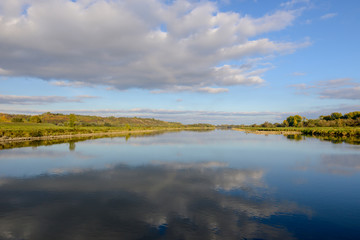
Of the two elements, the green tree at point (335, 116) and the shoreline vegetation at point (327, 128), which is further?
the green tree at point (335, 116)

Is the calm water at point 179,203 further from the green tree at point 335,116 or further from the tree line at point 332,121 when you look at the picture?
the green tree at point 335,116

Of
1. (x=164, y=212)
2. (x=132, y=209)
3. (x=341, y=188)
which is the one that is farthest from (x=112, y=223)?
(x=341, y=188)

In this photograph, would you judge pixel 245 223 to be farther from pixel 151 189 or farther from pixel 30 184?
pixel 30 184

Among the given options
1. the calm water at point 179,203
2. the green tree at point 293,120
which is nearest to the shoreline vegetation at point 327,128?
the green tree at point 293,120

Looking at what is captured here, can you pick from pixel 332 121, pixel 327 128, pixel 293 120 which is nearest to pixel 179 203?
pixel 327 128

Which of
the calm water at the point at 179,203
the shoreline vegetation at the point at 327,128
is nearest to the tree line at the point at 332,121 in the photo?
the shoreline vegetation at the point at 327,128

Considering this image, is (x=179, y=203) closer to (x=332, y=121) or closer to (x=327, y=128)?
(x=327, y=128)

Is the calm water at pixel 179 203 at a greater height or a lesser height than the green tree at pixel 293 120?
lesser

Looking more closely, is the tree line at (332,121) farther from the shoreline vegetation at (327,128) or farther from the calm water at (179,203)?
the calm water at (179,203)

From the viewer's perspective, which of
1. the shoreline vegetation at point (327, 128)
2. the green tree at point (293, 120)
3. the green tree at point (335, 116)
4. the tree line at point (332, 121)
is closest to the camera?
the shoreline vegetation at point (327, 128)

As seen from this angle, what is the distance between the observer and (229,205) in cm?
1051

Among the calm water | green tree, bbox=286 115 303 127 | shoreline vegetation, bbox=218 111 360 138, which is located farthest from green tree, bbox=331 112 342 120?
the calm water

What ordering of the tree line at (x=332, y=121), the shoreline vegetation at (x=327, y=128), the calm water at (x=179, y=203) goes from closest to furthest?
the calm water at (x=179, y=203), the shoreline vegetation at (x=327, y=128), the tree line at (x=332, y=121)

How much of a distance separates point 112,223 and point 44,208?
162 inches
